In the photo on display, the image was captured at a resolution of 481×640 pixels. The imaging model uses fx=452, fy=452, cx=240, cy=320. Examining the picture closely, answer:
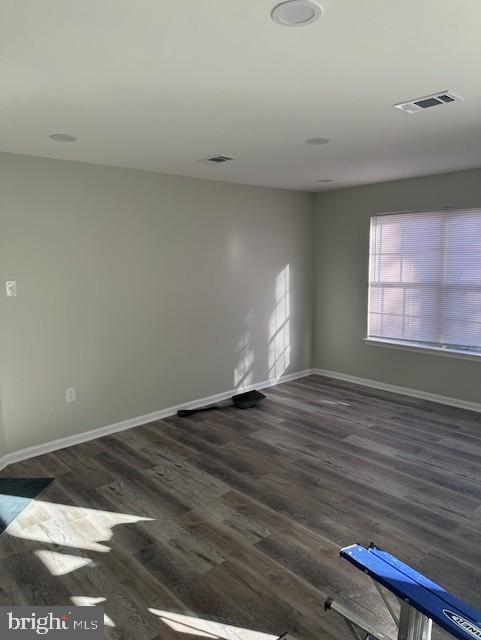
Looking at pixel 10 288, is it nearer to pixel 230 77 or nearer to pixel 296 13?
pixel 230 77

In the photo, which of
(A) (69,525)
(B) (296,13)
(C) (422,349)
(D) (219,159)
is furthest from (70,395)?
(C) (422,349)

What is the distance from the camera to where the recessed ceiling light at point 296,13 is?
1.50 metres

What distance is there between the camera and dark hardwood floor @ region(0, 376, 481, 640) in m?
2.15

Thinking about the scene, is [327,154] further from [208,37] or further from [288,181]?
[208,37]

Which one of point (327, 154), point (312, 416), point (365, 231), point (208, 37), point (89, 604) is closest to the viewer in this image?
point (208, 37)

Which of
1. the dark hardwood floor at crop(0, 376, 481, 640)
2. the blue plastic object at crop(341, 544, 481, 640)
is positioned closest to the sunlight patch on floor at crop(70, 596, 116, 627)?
the dark hardwood floor at crop(0, 376, 481, 640)

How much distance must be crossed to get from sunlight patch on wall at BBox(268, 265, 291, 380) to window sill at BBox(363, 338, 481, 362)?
1016mm

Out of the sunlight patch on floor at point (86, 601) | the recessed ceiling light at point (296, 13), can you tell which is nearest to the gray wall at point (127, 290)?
the sunlight patch on floor at point (86, 601)

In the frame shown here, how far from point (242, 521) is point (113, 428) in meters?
1.90

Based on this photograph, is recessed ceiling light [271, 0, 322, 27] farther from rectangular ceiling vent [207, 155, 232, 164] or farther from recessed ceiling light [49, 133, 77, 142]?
rectangular ceiling vent [207, 155, 232, 164]

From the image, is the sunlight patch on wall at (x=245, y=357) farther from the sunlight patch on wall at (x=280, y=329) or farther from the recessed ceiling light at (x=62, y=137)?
the recessed ceiling light at (x=62, y=137)

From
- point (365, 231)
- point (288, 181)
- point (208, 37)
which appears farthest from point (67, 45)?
point (365, 231)

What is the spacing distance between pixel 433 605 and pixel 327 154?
10.5ft

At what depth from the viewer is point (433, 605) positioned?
1.52 m
